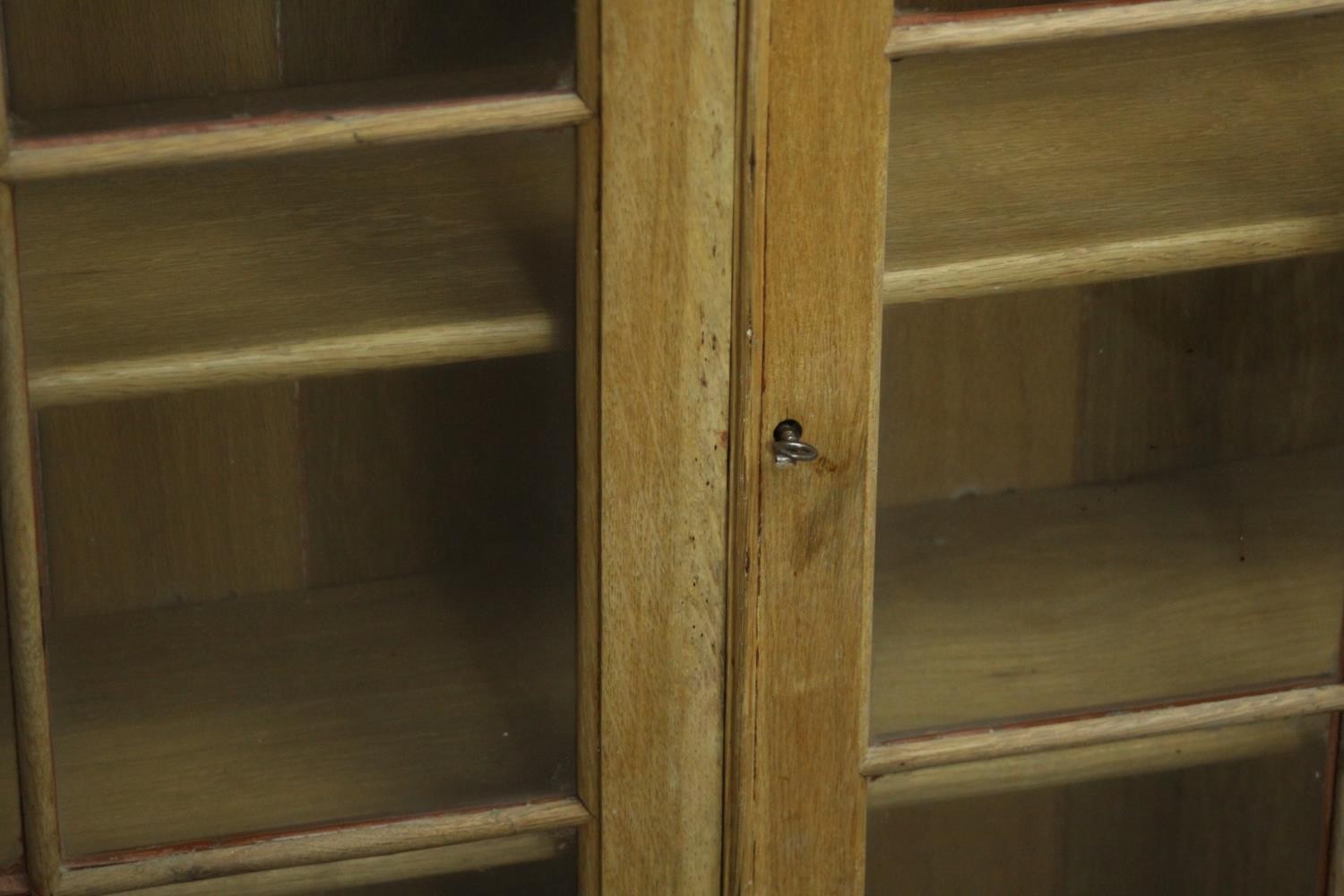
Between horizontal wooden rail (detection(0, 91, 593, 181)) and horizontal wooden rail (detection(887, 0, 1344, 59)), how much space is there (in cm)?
17

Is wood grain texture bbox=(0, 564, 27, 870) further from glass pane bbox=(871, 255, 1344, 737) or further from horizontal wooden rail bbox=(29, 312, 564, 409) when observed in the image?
glass pane bbox=(871, 255, 1344, 737)

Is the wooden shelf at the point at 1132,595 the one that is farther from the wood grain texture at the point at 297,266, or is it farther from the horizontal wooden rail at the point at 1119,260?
the wood grain texture at the point at 297,266

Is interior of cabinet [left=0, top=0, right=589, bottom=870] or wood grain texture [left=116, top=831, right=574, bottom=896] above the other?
interior of cabinet [left=0, top=0, right=589, bottom=870]

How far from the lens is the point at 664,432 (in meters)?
0.94

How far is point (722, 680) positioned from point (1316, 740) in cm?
38

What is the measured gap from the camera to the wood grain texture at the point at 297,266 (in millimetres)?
882

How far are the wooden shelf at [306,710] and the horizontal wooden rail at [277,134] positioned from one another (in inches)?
9.6

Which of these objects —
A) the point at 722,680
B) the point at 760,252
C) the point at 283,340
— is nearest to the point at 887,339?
the point at 760,252

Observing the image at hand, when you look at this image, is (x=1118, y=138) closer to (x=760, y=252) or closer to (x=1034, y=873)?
(x=760, y=252)

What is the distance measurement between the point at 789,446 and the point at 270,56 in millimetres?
332

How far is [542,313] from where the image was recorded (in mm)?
934

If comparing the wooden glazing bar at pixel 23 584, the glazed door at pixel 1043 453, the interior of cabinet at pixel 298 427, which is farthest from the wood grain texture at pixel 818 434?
the wooden glazing bar at pixel 23 584

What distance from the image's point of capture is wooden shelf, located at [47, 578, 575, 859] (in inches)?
37.6

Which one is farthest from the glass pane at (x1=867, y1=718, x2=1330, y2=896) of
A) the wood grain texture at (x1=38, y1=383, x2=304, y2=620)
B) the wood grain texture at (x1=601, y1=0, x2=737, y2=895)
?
the wood grain texture at (x1=38, y1=383, x2=304, y2=620)
